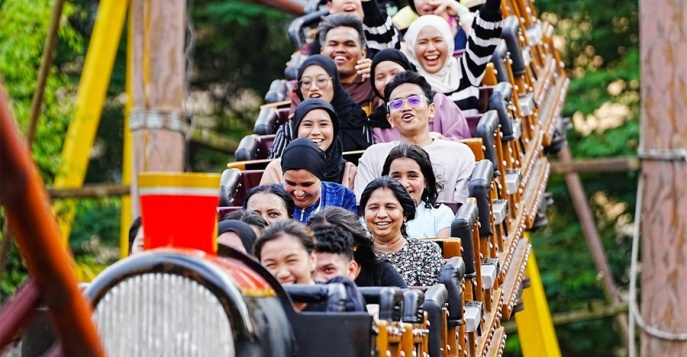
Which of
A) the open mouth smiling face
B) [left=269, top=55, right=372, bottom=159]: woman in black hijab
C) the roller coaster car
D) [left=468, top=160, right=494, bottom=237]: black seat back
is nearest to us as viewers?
the roller coaster car

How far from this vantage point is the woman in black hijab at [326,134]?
15.1 feet

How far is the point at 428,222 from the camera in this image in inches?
169

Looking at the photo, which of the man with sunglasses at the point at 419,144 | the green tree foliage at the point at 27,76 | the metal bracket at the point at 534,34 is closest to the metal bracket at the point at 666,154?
the metal bracket at the point at 534,34

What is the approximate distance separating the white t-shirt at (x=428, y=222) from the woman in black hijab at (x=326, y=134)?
1.50 feet

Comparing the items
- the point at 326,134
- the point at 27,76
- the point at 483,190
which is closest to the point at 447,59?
the point at 326,134

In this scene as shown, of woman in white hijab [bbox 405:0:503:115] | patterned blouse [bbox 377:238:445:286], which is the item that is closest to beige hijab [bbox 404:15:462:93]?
woman in white hijab [bbox 405:0:503:115]

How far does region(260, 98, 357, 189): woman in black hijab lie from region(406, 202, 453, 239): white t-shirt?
458 millimetres

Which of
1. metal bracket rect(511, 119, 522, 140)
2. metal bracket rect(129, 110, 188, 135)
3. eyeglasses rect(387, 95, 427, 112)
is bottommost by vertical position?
eyeglasses rect(387, 95, 427, 112)

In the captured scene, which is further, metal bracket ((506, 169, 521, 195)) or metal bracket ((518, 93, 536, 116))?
metal bracket ((518, 93, 536, 116))

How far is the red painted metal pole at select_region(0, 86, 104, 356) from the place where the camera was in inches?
62.8

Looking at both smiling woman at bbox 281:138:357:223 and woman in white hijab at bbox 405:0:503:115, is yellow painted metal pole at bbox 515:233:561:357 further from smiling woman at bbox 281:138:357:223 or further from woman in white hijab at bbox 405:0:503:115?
smiling woman at bbox 281:138:357:223

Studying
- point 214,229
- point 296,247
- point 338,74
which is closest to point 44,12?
point 338,74

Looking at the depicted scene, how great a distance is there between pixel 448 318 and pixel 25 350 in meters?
1.72

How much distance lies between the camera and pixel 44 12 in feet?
26.1
